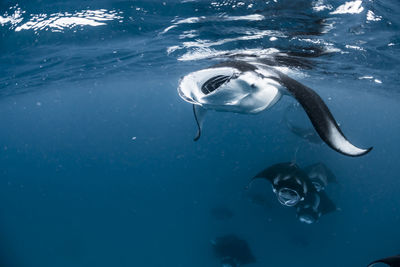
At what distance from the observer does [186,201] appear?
3017 cm

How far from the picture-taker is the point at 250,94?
360cm

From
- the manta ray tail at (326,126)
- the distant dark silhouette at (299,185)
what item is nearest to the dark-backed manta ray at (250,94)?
the manta ray tail at (326,126)

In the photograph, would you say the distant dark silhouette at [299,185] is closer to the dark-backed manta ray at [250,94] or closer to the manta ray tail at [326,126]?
the dark-backed manta ray at [250,94]

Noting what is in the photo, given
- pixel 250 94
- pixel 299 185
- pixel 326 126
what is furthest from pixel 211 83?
pixel 299 185

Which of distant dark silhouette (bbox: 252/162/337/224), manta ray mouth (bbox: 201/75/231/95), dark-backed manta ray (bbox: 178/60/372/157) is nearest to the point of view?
dark-backed manta ray (bbox: 178/60/372/157)

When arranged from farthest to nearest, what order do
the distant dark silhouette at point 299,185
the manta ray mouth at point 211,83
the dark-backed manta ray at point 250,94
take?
the distant dark silhouette at point 299,185, the manta ray mouth at point 211,83, the dark-backed manta ray at point 250,94

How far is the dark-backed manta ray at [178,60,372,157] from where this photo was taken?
263 cm

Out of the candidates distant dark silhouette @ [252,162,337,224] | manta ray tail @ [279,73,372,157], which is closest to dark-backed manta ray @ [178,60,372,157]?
manta ray tail @ [279,73,372,157]

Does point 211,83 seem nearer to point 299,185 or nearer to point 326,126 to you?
point 326,126

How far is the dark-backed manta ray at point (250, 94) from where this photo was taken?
263 cm

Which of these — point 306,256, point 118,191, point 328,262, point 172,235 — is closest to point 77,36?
point 172,235

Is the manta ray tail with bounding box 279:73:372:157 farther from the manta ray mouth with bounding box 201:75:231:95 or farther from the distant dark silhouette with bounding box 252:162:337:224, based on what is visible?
the distant dark silhouette with bounding box 252:162:337:224

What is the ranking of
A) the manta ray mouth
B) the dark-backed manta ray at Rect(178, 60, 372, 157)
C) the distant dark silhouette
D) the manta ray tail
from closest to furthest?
the manta ray tail, the dark-backed manta ray at Rect(178, 60, 372, 157), the manta ray mouth, the distant dark silhouette

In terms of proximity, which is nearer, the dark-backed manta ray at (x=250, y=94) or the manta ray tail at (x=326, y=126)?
the manta ray tail at (x=326, y=126)
